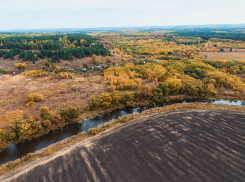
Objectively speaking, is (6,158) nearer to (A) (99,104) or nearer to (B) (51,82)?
(A) (99,104)

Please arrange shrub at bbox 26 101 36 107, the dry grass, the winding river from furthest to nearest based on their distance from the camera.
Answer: shrub at bbox 26 101 36 107
the dry grass
the winding river

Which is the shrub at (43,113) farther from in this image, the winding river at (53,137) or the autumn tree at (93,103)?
the autumn tree at (93,103)

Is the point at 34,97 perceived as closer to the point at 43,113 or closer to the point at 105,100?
the point at 43,113

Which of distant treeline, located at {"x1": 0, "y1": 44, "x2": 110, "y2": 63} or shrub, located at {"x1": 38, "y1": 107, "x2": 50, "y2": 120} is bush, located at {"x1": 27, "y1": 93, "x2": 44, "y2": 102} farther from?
distant treeline, located at {"x1": 0, "y1": 44, "x2": 110, "y2": 63}

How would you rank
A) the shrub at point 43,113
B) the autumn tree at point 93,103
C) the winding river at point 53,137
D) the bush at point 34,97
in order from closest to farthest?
the winding river at point 53,137, the shrub at point 43,113, the autumn tree at point 93,103, the bush at point 34,97

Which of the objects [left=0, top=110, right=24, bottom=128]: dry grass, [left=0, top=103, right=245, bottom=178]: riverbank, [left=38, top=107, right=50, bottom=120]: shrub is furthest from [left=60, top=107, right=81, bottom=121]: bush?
[left=0, top=110, right=24, bottom=128]: dry grass

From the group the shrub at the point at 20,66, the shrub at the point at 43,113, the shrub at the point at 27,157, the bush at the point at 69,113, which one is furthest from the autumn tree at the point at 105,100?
the shrub at the point at 20,66

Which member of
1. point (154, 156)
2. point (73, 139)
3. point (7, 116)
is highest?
point (7, 116)

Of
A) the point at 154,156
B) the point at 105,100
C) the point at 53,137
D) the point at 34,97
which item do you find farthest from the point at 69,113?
the point at 154,156

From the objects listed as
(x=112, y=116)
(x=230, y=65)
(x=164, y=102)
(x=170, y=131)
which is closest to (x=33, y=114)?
(x=112, y=116)
